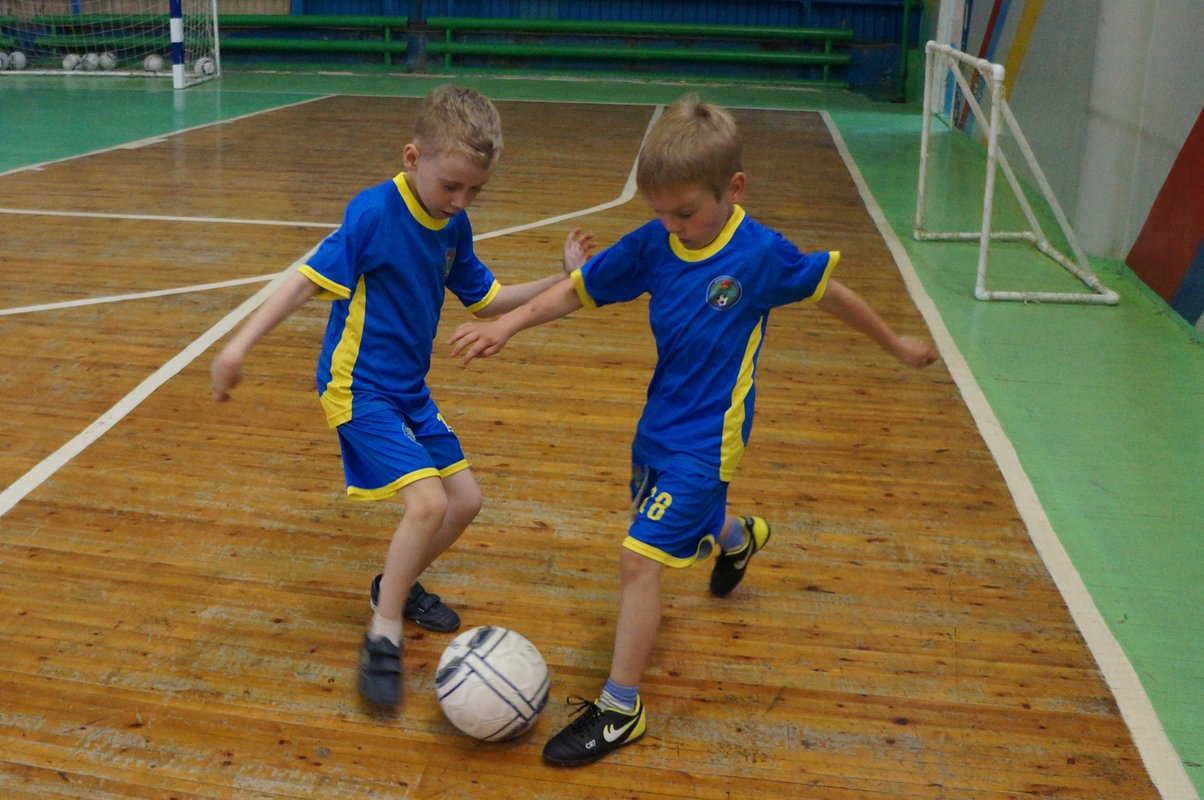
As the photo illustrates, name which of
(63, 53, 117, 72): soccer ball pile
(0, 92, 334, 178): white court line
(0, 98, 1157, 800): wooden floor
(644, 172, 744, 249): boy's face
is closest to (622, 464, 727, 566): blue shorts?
(0, 98, 1157, 800): wooden floor

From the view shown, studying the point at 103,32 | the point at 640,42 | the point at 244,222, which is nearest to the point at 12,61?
the point at 103,32

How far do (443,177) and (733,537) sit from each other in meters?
1.39

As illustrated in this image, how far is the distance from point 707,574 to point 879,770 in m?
1.10

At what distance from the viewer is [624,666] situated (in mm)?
3021

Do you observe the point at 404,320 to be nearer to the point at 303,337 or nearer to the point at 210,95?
the point at 303,337

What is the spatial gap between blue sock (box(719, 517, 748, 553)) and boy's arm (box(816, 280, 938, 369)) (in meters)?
0.77

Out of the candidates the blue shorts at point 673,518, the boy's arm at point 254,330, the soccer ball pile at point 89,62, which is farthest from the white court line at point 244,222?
the soccer ball pile at point 89,62

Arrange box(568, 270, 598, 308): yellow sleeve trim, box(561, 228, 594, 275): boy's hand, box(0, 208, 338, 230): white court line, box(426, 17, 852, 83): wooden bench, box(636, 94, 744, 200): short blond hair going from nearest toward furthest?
box(636, 94, 744, 200): short blond hair, box(568, 270, 598, 308): yellow sleeve trim, box(561, 228, 594, 275): boy's hand, box(0, 208, 338, 230): white court line, box(426, 17, 852, 83): wooden bench

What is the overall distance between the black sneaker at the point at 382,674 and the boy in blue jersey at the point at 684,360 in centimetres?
44

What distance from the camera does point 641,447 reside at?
3.15 m

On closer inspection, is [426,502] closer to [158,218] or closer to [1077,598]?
[1077,598]

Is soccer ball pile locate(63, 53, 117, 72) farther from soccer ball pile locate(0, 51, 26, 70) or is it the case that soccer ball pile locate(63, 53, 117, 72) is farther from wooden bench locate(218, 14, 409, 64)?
wooden bench locate(218, 14, 409, 64)

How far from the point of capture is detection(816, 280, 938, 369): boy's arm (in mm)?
3105

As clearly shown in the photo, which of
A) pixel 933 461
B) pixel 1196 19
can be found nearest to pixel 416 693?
pixel 933 461
